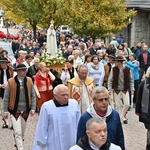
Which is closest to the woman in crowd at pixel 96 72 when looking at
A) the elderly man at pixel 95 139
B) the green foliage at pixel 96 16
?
the elderly man at pixel 95 139

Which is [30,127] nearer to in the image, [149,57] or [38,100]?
[38,100]

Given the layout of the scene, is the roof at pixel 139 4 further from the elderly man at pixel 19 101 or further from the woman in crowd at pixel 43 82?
the elderly man at pixel 19 101

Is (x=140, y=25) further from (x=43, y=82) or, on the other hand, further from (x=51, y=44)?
(x=43, y=82)

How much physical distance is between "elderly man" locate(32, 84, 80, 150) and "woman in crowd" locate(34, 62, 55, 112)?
537cm

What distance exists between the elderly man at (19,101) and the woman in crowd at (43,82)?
2815 mm

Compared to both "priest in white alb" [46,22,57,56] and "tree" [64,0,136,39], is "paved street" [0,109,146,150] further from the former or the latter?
"tree" [64,0,136,39]

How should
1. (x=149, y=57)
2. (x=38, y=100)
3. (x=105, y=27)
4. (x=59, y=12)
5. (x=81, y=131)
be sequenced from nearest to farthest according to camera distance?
(x=81, y=131) → (x=38, y=100) → (x=149, y=57) → (x=105, y=27) → (x=59, y=12)

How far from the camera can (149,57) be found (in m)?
18.0

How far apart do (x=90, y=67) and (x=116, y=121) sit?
700 cm

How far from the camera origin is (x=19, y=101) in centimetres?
1019

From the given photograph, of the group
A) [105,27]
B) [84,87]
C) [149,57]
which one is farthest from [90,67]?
[105,27]

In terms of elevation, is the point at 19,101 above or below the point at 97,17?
below

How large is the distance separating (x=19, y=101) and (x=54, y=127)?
2.69m


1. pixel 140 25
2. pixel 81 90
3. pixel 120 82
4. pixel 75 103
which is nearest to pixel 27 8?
pixel 140 25
